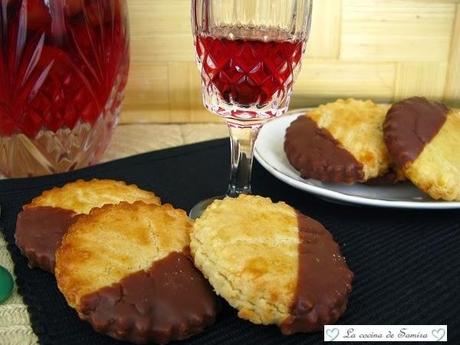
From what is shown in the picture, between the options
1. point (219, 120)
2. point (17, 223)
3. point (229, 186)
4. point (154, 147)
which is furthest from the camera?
point (219, 120)

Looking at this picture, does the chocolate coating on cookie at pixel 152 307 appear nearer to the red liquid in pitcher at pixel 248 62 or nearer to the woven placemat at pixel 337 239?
the woven placemat at pixel 337 239

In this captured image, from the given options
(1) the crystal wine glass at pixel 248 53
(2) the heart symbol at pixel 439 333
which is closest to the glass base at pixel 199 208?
(1) the crystal wine glass at pixel 248 53

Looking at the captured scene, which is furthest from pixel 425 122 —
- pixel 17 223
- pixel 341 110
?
pixel 17 223

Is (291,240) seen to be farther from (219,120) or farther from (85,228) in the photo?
(219,120)

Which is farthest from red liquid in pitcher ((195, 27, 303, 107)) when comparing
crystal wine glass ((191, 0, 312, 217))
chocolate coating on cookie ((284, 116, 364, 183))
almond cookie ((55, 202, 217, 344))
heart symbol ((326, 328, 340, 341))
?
heart symbol ((326, 328, 340, 341))

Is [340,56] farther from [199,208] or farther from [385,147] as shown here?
[199,208]

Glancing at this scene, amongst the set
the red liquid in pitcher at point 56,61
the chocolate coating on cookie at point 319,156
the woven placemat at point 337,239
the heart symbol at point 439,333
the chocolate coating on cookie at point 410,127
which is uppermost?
the red liquid in pitcher at point 56,61
